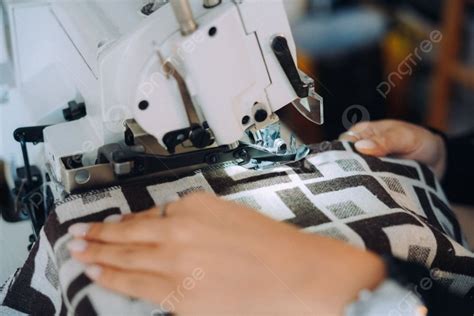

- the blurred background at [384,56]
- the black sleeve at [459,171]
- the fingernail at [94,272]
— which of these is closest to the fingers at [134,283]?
the fingernail at [94,272]

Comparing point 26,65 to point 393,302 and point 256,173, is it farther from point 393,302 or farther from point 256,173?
point 393,302

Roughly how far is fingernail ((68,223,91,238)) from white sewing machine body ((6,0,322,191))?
11 cm

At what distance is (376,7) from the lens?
2484 millimetres

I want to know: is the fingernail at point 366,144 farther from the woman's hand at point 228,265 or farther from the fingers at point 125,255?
the fingers at point 125,255

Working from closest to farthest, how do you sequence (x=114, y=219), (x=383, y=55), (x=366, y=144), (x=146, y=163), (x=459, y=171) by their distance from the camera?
(x=114, y=219) → (x=146, y=163) → (x=366, y=144) → (x=459, y=171) → (x=383, y=55)

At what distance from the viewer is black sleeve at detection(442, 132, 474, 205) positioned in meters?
1.26

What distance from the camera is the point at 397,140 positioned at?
1.11 metres

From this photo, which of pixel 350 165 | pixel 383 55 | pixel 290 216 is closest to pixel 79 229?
pixel 290 216

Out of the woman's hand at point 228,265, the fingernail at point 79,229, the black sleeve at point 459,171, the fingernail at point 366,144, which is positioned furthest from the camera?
the black sleeve at point 459,171

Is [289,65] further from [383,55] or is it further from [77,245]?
[383,55]

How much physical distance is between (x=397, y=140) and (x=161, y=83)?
0.48 meters

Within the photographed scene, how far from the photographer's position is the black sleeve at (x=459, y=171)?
126 centimetres

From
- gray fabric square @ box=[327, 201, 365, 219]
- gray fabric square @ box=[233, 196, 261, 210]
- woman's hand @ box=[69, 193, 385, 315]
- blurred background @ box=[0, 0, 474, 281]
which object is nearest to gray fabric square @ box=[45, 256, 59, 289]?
woman's hand @ box=[69, 193, 385, 315]

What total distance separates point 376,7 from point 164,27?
182cm
